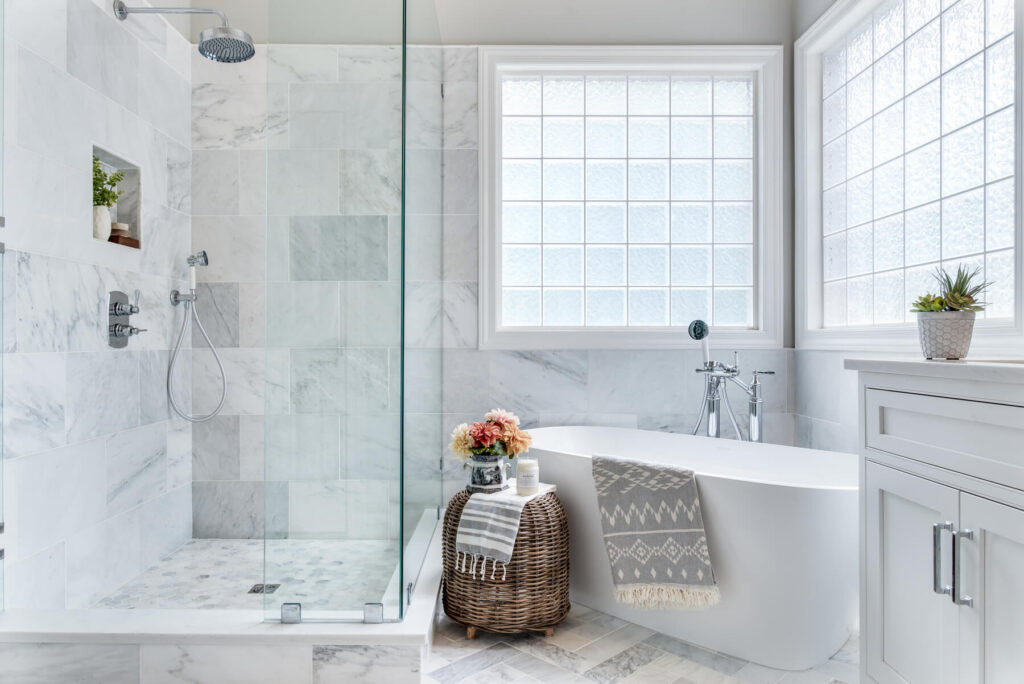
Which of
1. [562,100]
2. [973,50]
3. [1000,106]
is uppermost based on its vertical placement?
[562,100]

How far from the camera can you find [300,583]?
168cm

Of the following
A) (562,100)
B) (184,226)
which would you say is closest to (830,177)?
(562,100)

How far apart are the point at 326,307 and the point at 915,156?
2.26m

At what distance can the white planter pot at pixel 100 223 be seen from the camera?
2.26 meters

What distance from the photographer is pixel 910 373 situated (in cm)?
138

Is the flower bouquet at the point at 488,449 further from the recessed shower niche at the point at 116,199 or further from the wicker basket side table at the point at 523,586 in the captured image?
the recessed shower niche at the point at 116,199

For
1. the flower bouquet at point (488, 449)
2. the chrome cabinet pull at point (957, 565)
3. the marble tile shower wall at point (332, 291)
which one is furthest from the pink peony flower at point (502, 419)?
the chrome cabinet pull at point (957, 565)

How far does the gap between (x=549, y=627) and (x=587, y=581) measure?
0.85 ft

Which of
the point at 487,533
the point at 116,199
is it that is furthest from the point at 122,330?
the point at 487,533

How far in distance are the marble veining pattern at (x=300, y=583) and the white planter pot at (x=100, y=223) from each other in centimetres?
135

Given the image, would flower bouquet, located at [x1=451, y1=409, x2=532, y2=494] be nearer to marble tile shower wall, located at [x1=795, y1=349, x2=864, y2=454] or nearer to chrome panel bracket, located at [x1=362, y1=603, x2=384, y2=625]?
chrome panel bracket, located at [x1=362, y1=603, x2=384, y2=625]

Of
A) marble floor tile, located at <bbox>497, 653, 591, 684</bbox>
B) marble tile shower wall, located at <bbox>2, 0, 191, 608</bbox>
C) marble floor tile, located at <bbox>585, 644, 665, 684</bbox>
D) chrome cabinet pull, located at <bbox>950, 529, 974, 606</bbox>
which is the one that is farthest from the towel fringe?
marble tile shower wall, located at <bbox>2, 0, 191, 608</bbox>

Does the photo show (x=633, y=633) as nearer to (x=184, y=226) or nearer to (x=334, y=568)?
(x=334, y=568)

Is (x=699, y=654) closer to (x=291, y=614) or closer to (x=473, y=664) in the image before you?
(x=473, y=664)
